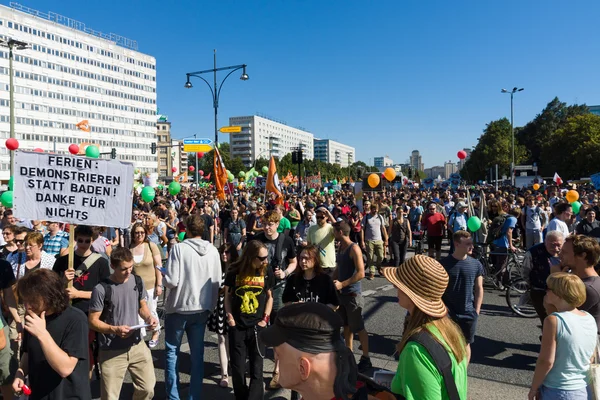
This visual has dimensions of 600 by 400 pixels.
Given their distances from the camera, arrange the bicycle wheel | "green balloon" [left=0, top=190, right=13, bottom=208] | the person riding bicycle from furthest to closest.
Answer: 1. "green balloon" [left=0, top=190, right=13, bottom=208]
2. the bicycle wheel
3. the person riding bicycle

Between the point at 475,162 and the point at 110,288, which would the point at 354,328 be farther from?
the point at 475,162

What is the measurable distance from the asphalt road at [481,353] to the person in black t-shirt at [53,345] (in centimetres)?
Result: 193

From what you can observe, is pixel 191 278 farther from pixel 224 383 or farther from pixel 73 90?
pixel 73 90

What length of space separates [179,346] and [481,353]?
12.4ft

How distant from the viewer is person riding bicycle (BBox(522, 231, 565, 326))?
5.18 meters

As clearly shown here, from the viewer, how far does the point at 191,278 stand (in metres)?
4.37

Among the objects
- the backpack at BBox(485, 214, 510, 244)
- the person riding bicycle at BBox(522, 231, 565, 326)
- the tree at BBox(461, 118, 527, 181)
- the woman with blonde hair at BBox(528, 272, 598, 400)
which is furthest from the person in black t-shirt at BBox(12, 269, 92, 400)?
the tree at BBox(461, 118, 527, 181)

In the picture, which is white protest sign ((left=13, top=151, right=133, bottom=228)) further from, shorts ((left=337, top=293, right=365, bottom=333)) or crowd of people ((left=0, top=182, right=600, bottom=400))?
shorts ((left=337, top=293, right=365, bottom=333))

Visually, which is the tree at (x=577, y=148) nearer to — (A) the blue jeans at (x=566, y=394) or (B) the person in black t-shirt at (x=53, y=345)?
(A) the blue jeans at (x=566, y=394)

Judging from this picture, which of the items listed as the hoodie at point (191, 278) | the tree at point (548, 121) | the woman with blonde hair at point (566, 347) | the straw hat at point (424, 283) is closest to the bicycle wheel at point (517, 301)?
the woman with blonde hair at point (566, 347)

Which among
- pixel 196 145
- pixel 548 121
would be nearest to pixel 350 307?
pixel 196 145

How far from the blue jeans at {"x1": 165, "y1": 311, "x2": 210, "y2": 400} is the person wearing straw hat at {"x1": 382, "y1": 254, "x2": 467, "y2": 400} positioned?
257 cm

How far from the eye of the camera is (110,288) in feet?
12.8

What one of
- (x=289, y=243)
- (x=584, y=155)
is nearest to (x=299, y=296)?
(x=289, y=243)
